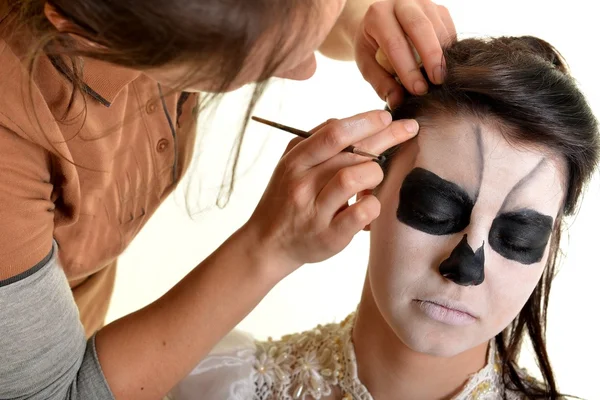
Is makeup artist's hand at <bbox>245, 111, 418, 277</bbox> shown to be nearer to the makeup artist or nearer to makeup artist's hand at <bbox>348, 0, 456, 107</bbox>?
the makeup artist

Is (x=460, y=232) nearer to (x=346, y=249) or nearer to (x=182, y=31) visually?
(x=182, y=31)

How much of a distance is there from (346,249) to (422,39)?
3.45ft

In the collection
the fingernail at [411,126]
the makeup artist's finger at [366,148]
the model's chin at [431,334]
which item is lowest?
the model's chin at [431,334]

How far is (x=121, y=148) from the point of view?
4.48 ft

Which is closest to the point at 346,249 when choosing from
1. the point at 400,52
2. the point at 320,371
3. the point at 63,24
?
the point at 320,371

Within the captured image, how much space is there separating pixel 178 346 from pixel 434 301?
417 millimetres

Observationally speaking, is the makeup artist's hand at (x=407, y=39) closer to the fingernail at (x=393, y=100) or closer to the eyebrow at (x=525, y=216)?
the fingernail at (x=393, y=100)

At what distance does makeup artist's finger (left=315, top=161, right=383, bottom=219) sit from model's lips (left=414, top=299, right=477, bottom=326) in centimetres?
25

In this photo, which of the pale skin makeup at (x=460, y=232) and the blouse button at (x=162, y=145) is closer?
the pale skin makeup at (x=460, y=232)

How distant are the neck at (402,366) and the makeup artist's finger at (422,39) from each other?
39cm

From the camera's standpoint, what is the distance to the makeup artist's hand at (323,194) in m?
1.07

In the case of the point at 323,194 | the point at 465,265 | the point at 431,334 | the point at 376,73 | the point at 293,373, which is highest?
the point at 376,73

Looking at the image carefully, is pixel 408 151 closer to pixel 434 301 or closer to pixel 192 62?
pixel 434 301

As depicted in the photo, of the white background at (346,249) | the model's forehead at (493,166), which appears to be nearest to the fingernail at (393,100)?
the model's forehead at (493,166)
